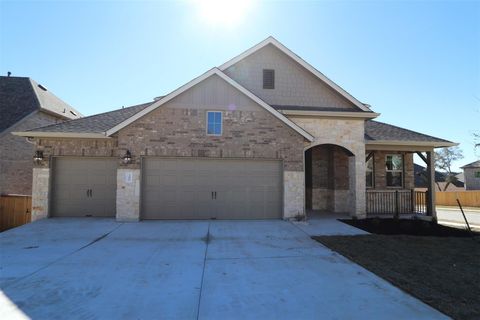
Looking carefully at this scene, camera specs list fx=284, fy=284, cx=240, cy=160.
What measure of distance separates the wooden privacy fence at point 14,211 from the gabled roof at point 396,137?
15837 millimetres

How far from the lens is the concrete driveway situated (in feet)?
13.9

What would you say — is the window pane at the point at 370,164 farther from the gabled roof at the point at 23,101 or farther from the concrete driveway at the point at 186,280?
the gabled roof at the point at 23,101

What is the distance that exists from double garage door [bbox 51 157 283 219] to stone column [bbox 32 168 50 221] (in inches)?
10.6

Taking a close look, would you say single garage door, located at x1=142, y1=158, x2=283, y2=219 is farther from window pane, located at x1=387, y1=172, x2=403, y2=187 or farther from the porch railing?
window pane, located at x1=387, y1=172, x2=403, y2=187

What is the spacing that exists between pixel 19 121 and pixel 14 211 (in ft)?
23.3

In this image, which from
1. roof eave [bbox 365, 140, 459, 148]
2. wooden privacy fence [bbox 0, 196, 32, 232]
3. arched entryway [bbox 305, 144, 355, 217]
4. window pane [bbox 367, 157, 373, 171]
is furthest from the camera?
window pane [bbox 367, 157, 373, 171]

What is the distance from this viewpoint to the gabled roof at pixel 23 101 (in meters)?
18.0

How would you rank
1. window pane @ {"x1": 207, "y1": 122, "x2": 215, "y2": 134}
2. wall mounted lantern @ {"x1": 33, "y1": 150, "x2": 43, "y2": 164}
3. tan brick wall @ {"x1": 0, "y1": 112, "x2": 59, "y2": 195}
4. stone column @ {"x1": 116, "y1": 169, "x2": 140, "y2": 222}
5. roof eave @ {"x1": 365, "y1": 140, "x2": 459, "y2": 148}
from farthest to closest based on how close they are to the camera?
tan brick wall @ {"x1": 0, "y1": 112, "x2": 59, "y2": 195}
roof eave @ {"x1": 365, "y1": 140, "x2": 459, "y2": 148}
window pane @ {"x1": 207, "y1": 122, "x2": 215, "y2": 134}
wall mounted lantern @ {"x1": 33, "y1": 150, "x2": 43, "y2": 164}
stone column @ {"x1": 116, "y1": 169, "x2": 140, "y2": 222}

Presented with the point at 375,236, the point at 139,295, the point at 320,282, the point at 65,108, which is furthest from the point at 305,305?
the point at 65,108

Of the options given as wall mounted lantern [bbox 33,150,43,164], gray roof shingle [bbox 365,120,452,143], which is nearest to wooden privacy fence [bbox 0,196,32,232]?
wall mounted lantern [bbox 33,150,43,164]

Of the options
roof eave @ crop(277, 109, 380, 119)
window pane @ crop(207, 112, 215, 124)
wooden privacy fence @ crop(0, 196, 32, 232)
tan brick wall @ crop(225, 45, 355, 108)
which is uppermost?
tan brick wall @ crop(225, 45, 355, 108)

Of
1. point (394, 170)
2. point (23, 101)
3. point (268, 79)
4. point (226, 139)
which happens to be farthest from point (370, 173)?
point (23, 101)

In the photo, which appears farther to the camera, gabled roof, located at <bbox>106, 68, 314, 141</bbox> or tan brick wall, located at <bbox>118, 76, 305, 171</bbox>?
tan brick wall, located at <bbox>118, 76, 305, 171</bbox>

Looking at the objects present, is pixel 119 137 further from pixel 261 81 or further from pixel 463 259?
pixel 463 259
